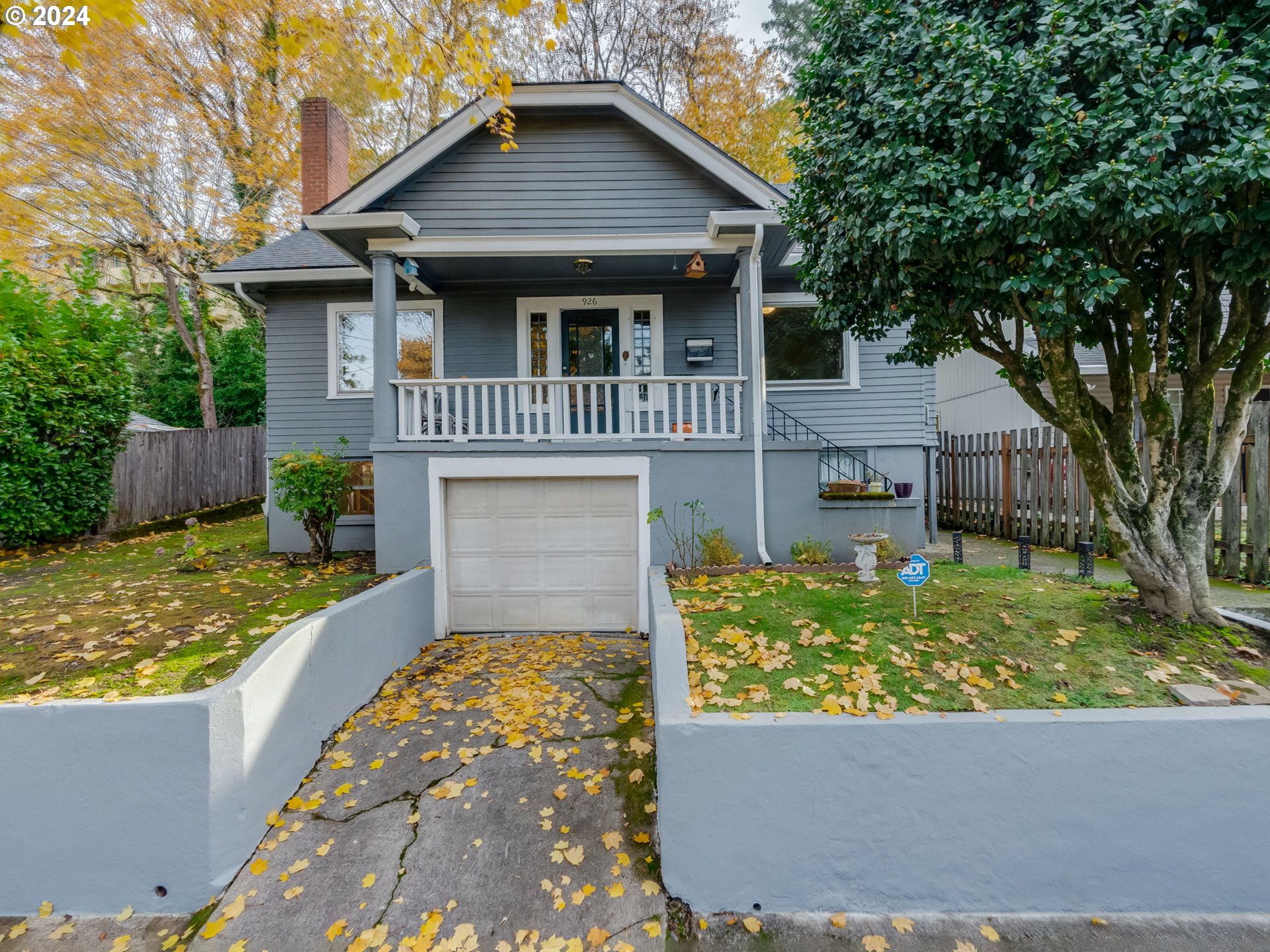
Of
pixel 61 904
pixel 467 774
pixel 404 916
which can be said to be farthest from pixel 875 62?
pixel 61 904

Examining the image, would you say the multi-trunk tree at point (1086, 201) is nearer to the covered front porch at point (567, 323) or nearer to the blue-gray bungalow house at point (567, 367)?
the blue-gray bungalow house at point (567, 367)

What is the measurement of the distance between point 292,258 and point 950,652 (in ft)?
35.7

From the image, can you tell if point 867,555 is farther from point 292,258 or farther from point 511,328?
point 292,258

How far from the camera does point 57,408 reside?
7965 mm

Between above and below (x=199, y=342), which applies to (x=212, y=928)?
below

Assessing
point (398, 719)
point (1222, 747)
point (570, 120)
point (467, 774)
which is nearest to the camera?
point (1222, 747)

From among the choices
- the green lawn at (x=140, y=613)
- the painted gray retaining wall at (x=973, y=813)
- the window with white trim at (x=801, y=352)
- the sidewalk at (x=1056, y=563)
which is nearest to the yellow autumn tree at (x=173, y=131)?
the window with white trim at (x=801, y=352)

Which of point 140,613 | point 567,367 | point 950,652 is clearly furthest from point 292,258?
point 950,652

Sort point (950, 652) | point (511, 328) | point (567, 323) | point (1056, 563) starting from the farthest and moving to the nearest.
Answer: point (567, 323)
point (511, 328)
point (1056, 563)
point (950, 652)

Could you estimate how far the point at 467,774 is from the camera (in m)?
4.08

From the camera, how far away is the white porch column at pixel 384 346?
7012 millimetres

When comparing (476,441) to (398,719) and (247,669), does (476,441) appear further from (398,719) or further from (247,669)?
(247,669)

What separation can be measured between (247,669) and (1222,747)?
18.4 feet

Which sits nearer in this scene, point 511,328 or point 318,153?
point 511,328
